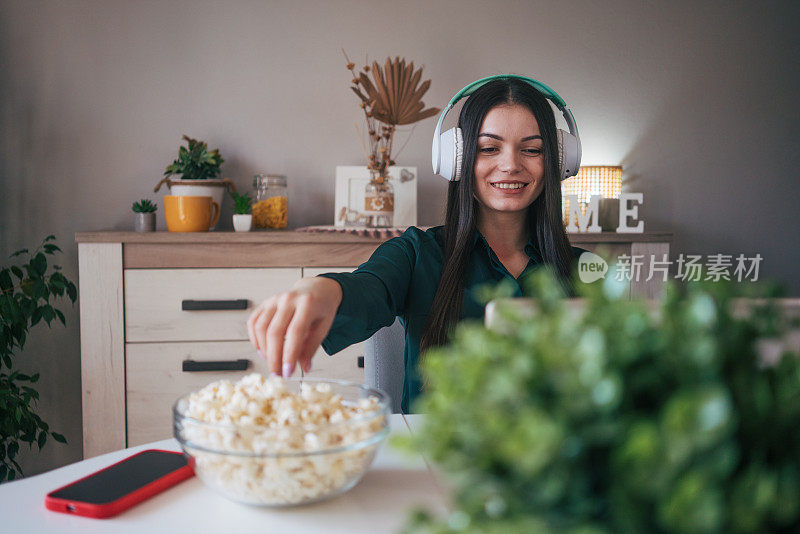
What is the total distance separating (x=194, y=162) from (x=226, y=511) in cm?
195

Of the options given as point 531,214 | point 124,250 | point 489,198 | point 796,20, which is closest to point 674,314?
point 489,198

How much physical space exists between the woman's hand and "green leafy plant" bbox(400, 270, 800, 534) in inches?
16.1

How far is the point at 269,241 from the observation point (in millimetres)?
2156

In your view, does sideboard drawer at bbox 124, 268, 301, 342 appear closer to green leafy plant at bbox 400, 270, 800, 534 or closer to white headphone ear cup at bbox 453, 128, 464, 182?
white headphone ear cup at bbox 453, 128, 464, 182

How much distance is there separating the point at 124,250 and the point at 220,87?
826 mm

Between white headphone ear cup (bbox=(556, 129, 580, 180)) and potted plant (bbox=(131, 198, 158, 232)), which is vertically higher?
white headphone ear cup (bbox=(556, 129, 580, 180))

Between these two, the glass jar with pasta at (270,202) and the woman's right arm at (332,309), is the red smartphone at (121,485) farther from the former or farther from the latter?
the glass jar with pasta at (270,202)

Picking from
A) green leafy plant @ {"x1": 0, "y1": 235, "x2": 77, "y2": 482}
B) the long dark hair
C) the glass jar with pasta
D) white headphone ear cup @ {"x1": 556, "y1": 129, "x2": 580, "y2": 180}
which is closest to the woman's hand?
the long dark hair

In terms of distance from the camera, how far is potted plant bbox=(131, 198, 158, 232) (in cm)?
227

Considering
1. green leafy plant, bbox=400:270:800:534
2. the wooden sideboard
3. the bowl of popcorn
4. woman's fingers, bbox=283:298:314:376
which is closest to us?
green leafy plant, bbox=400:270:800:534

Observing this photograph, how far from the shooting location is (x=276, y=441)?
0.57 metres

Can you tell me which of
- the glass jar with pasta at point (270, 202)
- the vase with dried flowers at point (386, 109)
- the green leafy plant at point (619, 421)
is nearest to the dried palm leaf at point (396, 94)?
the vase with dried flowers at point (386, 109)

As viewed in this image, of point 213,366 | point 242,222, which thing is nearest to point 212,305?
point 213,366

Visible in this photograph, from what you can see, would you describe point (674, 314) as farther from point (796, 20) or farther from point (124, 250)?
point (796, 20)
